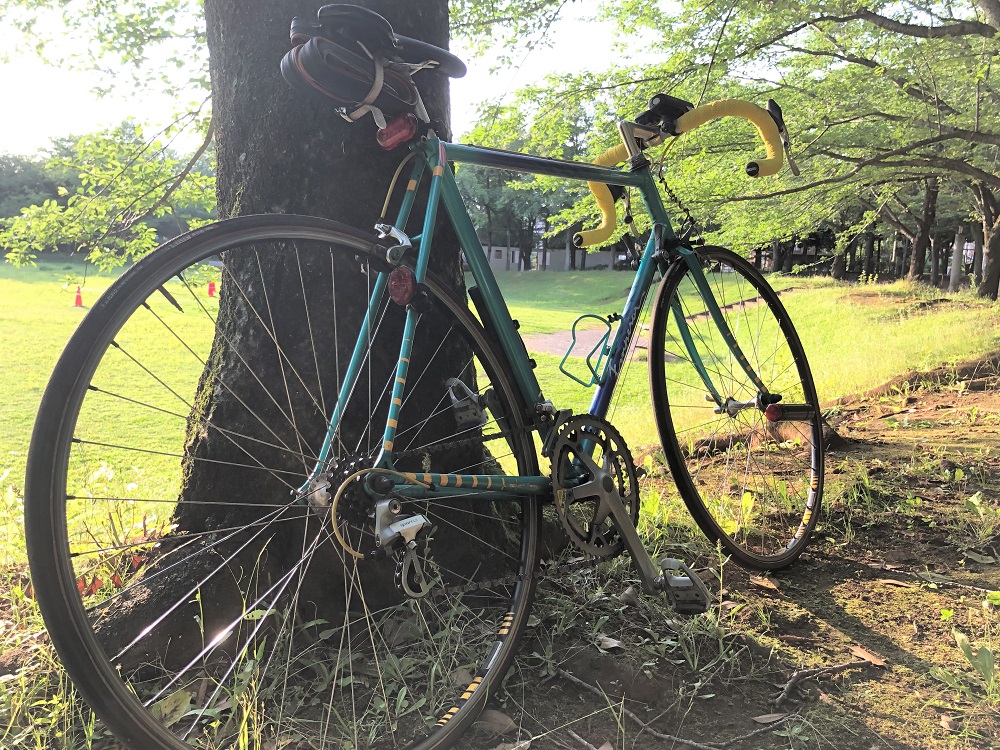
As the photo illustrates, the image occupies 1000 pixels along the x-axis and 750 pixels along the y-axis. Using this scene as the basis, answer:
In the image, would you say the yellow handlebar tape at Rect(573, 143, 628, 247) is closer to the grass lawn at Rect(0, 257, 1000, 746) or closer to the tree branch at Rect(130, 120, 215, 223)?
the grass lawn at Rect(0, 257, 1000, 746)

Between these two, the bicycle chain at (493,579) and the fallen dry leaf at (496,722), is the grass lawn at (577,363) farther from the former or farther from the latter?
the fallen dry leaf at (496,722)

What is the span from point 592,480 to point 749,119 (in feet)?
4.45

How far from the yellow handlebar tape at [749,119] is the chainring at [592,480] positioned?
1092 millimetres

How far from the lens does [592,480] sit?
1.81 metres

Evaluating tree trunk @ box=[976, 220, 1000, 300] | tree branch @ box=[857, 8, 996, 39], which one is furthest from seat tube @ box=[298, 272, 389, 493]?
tree trunk @ box=[976, 220, 1000, 300]

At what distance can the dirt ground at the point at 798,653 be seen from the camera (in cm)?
151

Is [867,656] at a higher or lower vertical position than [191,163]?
lower

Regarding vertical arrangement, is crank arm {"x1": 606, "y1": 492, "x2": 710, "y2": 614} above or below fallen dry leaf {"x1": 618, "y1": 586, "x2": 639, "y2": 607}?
above

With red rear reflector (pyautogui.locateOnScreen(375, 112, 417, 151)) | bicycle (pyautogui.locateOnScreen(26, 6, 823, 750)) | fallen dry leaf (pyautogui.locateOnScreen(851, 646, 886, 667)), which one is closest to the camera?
bicycle (pyautogui.locateOnScreen(26, 6, 823, 750))

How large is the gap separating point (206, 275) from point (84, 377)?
0.99 m

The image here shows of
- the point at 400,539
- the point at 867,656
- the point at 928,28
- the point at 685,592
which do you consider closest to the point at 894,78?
the point at 928,28

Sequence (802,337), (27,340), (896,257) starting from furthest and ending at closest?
(896,257) < (802,337) < (27,340)

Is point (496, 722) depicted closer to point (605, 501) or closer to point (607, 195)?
point (605, 501)

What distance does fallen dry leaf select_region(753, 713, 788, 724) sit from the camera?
1.54 meters
